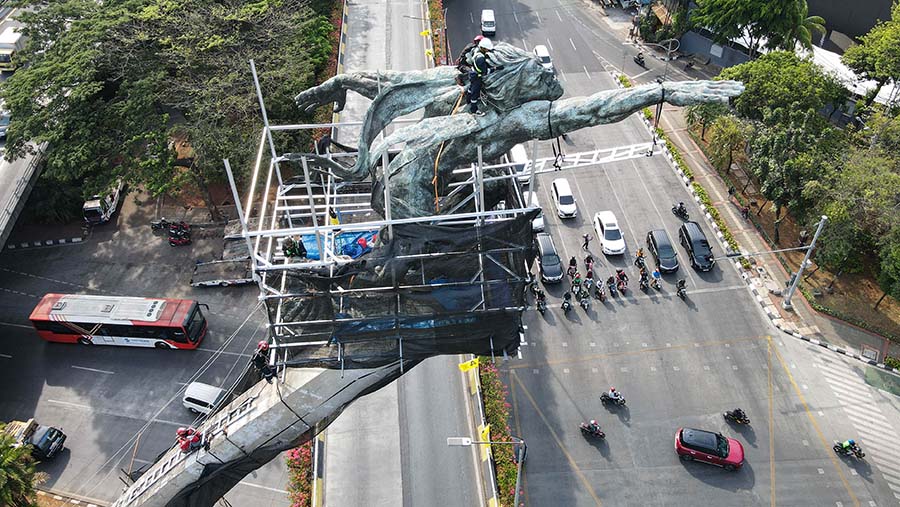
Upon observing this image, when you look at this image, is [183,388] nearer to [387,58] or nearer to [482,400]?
[482,400]

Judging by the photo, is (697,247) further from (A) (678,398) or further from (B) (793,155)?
(A) (678,398)

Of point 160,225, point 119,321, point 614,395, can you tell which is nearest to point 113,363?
point 119,321

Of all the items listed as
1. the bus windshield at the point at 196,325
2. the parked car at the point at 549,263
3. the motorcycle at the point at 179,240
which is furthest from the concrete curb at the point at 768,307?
the motorcycle at the point at 179,240

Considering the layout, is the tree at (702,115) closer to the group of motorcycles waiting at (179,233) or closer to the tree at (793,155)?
the tree at (793,155)

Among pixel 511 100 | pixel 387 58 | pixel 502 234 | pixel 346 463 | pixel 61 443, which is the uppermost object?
pixel 511 100

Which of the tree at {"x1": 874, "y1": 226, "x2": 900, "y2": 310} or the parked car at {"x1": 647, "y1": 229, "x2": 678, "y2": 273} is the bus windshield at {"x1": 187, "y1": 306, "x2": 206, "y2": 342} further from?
the tree at {"x1": 874, "y1": 226, "x2": 900, "y2": 310}

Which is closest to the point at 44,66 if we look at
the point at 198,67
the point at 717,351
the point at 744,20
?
the point at 198,67
